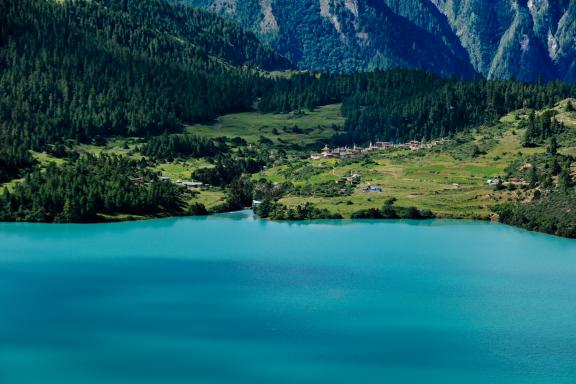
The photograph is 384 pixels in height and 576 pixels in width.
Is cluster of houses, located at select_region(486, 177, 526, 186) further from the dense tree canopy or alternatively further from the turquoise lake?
the dense tree canopy

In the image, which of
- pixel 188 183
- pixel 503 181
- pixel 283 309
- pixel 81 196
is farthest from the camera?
pixel 188 183

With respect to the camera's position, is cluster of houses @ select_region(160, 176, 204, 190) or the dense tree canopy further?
cluster of houses @ select_region(160, 176, 204, 190)

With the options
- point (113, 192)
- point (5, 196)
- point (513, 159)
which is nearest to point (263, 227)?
point (113, 192)

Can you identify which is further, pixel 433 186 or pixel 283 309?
pixel 433 186

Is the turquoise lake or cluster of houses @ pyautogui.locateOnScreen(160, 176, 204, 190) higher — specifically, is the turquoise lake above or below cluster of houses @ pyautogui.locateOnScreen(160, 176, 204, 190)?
below

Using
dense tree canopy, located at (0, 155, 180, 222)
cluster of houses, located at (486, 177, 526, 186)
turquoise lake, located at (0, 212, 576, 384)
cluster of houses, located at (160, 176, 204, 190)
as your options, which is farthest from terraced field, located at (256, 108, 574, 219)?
turquoise lake, located at (0, 212, 576, 384)

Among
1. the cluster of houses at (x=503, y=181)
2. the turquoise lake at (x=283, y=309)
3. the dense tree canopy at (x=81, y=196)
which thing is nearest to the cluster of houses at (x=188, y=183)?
the dense tree canopy at (x=81, y=196)

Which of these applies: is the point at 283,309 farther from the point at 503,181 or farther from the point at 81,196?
the point at 503,181

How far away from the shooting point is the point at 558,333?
77938 millimetres

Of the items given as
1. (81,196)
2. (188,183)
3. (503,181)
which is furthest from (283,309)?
(188,183)

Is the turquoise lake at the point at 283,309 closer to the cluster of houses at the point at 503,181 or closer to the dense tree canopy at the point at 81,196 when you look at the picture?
the dense tree canopy at the point at 81,196

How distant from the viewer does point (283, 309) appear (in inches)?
3332

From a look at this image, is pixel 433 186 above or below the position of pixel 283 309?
above

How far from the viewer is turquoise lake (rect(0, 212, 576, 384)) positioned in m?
67.3
